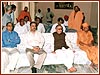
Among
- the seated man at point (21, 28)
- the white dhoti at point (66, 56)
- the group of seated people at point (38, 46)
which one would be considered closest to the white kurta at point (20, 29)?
the seated man at point (21, 28)

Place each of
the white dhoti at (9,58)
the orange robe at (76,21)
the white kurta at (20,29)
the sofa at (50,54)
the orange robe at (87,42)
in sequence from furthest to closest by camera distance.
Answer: the orange robe at (76,21) → the white kurta at (20,29) → the orange robe at (87,42) → the sofa at (50,54) → the white dhoti at (9,58)

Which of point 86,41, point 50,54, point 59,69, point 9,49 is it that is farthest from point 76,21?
point 9,49

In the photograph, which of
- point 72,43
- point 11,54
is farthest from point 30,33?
point 72,43

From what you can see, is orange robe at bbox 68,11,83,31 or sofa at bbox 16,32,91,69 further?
orange robe at bbox 68,11,83,31

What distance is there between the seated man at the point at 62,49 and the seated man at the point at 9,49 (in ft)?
1.51

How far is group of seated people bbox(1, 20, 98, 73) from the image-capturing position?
3.17 m

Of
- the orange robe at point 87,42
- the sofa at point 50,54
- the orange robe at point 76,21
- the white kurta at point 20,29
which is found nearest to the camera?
the sofa at point 50,54

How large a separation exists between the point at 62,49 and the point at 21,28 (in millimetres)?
715

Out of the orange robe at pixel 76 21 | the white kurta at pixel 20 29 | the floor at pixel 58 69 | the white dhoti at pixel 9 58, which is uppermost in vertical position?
the orange robe at pixel 76 21

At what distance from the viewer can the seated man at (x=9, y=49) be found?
3104mm

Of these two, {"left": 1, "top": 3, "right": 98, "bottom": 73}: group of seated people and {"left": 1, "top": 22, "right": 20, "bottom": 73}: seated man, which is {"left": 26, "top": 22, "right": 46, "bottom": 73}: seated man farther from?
{"left": 1, "top": 22, "right": 20, "bottom": 73}: seated man

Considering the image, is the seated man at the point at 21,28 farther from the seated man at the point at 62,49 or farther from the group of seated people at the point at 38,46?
the seated man at the point at 62,49

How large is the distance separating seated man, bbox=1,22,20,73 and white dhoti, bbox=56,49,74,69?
1.61 ft

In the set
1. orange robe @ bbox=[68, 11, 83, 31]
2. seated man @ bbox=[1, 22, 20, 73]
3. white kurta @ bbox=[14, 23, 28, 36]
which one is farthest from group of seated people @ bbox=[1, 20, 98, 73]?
orange robe @ bbox=[68, 11, 83, 31]
